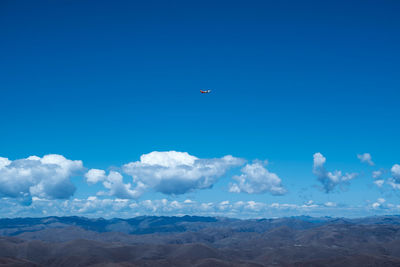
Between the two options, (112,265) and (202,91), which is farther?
(112,265)

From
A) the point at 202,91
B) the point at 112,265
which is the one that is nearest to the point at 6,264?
the point at 112,265

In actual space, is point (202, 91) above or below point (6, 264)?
above

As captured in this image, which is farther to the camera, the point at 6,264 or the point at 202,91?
the point at 6,264

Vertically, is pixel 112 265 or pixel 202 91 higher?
pixel 202 91

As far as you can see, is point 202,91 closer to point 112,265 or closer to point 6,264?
point 112,265
